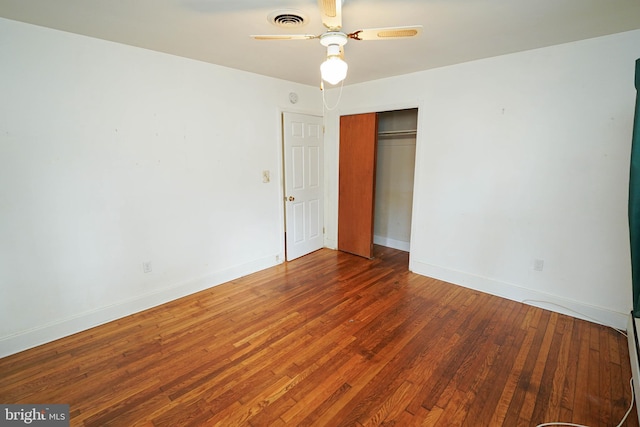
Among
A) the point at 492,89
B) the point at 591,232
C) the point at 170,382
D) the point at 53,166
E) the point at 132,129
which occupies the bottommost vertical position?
the point at 170,382

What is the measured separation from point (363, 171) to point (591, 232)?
2549mm

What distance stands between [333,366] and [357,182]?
273 centimetres

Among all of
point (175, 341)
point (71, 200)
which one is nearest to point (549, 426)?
point (175, 341)

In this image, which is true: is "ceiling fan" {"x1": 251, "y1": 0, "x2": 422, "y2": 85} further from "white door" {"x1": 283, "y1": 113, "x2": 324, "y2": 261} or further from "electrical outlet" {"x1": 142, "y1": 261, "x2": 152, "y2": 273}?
"electrical outlet" {"x1": 142, "y1": 261, "x2": 152, "y2": 273}

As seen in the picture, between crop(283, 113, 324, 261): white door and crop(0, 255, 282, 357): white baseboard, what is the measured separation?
907 mm

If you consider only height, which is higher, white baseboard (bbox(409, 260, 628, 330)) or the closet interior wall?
the closet interior wall

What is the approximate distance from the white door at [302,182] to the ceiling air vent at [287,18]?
1.75 meters

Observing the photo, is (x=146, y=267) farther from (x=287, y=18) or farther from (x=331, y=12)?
(x=331, y=12)

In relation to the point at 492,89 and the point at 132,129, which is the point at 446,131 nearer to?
the point at 492,89

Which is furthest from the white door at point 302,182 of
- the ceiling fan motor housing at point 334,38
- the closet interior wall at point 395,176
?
the ceiling fan motor housing at point 334,38

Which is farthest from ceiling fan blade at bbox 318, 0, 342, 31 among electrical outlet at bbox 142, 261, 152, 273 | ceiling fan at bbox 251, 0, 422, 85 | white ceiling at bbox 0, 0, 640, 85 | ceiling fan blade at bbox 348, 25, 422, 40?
electrical outlet at bbox 142, 261, 152, 273

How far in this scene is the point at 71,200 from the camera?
2361 mm

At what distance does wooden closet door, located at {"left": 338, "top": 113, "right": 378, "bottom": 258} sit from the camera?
13.3ft

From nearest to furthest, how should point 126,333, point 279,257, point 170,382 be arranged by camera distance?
1. point 170,382
2. point 126,333
3. point 279,257
